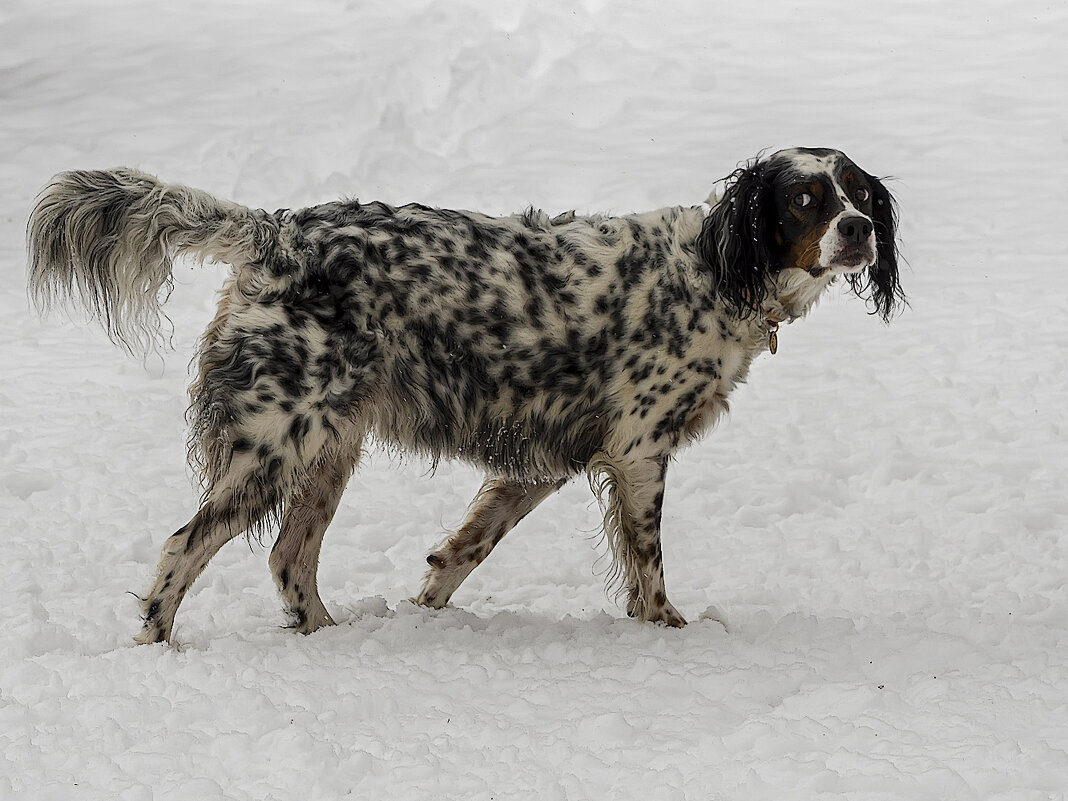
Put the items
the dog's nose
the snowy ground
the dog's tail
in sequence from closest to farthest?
1. the snowy ground
2. the dog's tail
3. the dog's nose

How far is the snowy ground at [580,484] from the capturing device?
305 centimetres

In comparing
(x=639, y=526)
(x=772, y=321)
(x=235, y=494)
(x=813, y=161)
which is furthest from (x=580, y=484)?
(x=235, y=494)

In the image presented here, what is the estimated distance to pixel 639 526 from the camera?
443 centimetres

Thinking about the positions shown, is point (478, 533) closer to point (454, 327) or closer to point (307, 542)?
point (307, 542)

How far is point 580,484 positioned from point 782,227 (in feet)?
6.90

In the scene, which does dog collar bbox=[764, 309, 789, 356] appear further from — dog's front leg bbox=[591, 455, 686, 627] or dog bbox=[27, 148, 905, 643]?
dog's front leg bbox=[591, 455, 686, 627]

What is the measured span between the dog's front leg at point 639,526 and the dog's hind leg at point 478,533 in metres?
0.31

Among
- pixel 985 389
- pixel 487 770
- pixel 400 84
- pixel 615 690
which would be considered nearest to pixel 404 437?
pixel 615 690

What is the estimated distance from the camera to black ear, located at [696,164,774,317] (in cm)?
425

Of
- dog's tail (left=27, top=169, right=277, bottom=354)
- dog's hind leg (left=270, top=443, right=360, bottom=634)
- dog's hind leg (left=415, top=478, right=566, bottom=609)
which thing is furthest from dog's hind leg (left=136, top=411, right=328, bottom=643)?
dog's hind leg (left=415, top=478, right=566, bottom=609)

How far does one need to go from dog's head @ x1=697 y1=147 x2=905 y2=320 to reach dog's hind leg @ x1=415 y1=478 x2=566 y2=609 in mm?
1047

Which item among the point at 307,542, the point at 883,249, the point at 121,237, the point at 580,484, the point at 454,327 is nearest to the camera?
the point at 121,237

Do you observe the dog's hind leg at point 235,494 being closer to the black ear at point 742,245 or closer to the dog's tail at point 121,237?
the dog's tail at point 121,237

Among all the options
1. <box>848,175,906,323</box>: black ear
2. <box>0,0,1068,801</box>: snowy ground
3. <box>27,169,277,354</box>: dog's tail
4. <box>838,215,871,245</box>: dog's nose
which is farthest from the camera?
<box>848,175,906,323</box>: black ear
